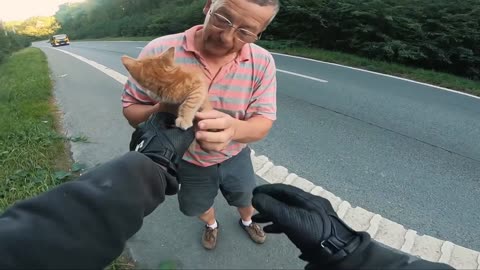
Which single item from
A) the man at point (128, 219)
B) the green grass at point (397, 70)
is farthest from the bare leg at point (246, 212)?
the green grass at point (397, 70)

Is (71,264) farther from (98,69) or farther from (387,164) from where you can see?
(98,69)

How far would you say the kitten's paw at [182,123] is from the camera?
149cm

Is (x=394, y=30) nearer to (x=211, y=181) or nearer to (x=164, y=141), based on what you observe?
(x=211, y=181)

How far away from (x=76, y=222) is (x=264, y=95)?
1257 mm

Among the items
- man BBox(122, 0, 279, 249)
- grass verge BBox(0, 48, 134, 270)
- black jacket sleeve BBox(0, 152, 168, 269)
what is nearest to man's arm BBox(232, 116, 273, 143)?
man BBox(122, 0, 279, 249)

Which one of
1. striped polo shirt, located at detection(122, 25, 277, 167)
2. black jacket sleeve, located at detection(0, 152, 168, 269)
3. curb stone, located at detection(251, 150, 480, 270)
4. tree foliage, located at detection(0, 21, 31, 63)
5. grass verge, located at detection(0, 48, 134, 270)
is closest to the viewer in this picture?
black jacket sleeve, located at detection(0, 152, 168, 269)

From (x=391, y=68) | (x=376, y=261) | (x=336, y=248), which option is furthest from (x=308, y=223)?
(x=391, y=68)

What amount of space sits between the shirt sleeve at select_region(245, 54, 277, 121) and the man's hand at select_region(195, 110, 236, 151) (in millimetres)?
427

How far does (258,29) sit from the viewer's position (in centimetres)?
169

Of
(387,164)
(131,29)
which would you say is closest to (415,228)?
(387,164)

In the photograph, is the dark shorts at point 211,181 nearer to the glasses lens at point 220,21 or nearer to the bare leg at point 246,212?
the bare leg at point 246,212

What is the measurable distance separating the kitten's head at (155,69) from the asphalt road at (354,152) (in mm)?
1397

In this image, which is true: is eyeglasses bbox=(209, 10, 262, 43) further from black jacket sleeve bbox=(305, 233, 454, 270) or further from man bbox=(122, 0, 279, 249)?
black jacket sleeve bbox=(305, 233, 454, 270)

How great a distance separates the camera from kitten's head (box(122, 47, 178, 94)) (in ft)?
5.05
